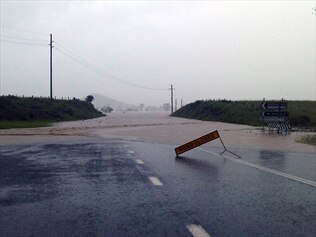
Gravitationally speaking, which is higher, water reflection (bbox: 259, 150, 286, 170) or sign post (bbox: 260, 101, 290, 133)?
sign post (bbox: 260, 101, 290, 133)

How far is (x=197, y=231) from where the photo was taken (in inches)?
251

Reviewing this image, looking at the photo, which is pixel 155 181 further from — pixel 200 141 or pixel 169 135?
pixel 169 135

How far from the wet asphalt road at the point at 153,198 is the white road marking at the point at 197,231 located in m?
0.06

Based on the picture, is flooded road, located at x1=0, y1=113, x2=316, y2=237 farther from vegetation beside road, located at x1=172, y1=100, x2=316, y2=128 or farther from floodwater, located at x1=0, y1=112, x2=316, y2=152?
vegetation beside road, located at x1=172, y1=100, x2=316, y2=128

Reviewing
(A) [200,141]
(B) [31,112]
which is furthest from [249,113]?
(A) [200,141]

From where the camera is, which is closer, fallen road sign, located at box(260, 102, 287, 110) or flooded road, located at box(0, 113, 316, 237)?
flooded road, located at box(0, 113, 316, 237)

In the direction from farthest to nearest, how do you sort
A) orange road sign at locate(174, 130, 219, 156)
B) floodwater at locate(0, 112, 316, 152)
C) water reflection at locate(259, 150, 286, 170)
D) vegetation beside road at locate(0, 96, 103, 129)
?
1. vegetation beside road at locate(0, 96, 103, 129)
2. floodwater at locate(0, 112, 316, 152)
3. orange road sign at locate(174, 130, 219, 156)
4. water reflection at locate(259, 150, 286, 170)

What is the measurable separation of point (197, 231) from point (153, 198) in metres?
2.45

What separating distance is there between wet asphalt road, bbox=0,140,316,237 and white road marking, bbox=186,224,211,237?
6 centimetres

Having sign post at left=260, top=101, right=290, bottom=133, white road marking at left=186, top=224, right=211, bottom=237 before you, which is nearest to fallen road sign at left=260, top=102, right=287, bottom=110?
sign post at left=260, top=101, right=290, bottom=133

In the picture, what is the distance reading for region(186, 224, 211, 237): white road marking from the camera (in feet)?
20.3

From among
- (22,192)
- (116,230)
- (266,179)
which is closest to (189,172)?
(266,179)

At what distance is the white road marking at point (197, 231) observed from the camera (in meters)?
6.18

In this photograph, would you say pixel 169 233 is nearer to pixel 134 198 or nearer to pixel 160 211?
pixel 160 211
